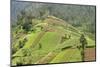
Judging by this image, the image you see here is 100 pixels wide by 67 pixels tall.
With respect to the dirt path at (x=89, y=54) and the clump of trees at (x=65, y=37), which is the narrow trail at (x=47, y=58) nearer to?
the clump of trees at (x=65, y=37)

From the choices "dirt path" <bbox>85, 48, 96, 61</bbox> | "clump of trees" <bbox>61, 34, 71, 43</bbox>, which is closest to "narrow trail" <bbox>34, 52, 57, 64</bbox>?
"clump of trees" <bbox>61, 34, 71, 43</bbox>

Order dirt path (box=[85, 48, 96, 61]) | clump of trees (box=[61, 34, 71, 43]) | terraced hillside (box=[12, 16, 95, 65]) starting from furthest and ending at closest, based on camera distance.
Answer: dirt path (box=[85, 48, 96, 61]), clump of trees (box=[61, 34, 71, 43]), terraced hillside (box=[12, 16, 95, 65])

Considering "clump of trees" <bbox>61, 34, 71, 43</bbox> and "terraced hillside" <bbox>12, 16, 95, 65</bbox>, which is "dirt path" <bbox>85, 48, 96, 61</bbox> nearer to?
"terraced hillside" <bbox>12, 16, 95, 65</bbox>

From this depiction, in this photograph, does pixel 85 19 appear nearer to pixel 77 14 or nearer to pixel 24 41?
pixel 77 14

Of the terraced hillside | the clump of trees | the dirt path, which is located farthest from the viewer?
the dirt path

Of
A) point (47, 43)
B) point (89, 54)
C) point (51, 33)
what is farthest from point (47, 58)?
point (89, 54)

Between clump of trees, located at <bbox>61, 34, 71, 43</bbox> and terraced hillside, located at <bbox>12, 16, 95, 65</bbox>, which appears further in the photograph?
clump of trees, located at <bbox>61, 34, 71, 43</bbox>

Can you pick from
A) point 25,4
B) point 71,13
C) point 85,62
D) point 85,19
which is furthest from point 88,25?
point 25,4

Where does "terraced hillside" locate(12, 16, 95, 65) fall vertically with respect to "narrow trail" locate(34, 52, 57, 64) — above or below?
above
